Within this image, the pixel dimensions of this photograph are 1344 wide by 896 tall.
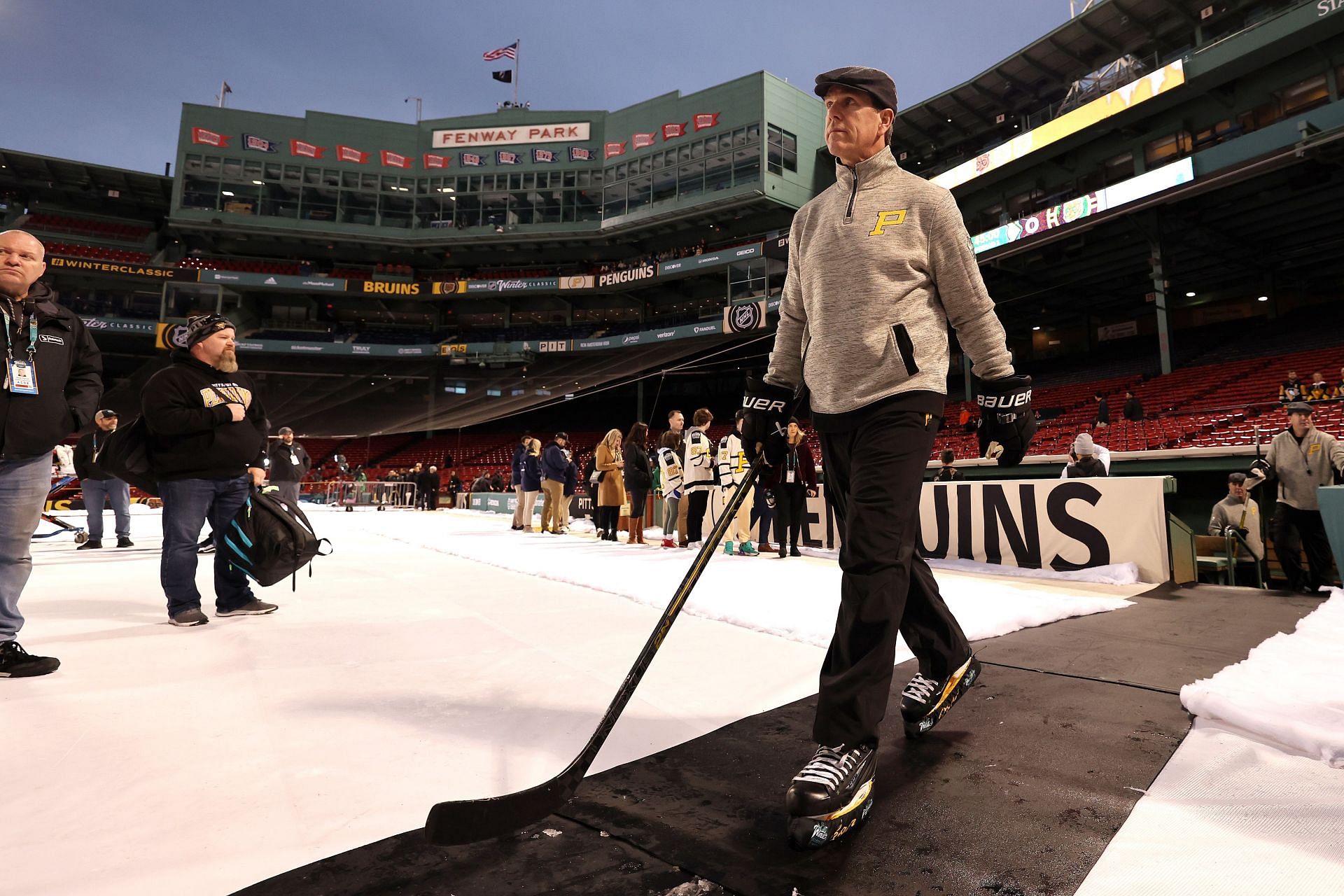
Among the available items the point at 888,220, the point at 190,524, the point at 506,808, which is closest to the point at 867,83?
the point at 888,220

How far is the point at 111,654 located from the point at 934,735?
2.95 meters

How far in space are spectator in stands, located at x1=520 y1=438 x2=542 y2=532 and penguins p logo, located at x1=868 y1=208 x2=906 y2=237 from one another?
868 centimetres

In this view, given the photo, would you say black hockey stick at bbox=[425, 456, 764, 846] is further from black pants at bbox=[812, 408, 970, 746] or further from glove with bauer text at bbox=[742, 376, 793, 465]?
glove with bauer text at bbox=[742, 376, 793, 465]

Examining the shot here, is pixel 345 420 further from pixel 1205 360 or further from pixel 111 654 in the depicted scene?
pixel 1205 360

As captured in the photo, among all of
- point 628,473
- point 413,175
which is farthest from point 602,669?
point 413,175

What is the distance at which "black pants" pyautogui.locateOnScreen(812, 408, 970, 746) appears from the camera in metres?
1.30

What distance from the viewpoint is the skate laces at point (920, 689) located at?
162cm

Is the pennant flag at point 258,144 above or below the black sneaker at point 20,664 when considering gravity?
above

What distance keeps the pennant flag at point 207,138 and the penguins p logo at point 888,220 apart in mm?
39945

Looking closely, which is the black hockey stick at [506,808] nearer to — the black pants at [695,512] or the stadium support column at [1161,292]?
the black pants at [695,512]

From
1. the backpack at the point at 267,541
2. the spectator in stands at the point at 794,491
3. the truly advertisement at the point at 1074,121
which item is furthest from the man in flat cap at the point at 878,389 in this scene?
the truly advertisement at the point at 1074,121

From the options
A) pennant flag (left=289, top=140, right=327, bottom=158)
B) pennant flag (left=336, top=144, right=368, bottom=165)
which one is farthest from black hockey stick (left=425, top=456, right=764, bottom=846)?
pennant flag (left=289, top=140, right=327, bottom=158)

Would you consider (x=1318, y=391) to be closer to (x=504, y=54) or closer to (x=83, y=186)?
(x=504, y=54)

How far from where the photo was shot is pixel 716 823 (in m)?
1.21
